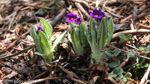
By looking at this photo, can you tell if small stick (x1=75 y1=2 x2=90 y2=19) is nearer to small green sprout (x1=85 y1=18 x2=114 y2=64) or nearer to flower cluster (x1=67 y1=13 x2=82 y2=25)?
flower cluster (x1=67 y1=13 x2=82 y2=25)

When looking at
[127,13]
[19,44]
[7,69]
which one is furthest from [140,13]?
[7,69]

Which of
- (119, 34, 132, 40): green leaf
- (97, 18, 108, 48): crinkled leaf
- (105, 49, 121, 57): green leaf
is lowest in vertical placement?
(105, 49, 121, 57): green leaf

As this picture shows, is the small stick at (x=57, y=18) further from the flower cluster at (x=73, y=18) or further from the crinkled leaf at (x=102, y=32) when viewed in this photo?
the crinkled leaf at (x=102, y=32)

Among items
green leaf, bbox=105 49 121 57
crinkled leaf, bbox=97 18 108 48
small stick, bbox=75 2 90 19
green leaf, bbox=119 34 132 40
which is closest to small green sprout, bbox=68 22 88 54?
crinkled leaf, bbox=97 18 108 48

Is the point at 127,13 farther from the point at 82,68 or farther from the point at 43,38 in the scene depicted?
the point at 43,38

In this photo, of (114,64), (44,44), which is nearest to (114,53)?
(114,64)

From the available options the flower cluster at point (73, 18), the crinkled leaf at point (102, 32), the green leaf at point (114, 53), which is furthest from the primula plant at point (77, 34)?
the green leaf at point (114, 53)
